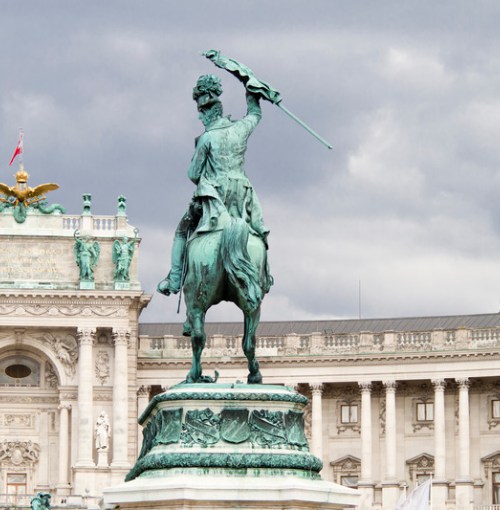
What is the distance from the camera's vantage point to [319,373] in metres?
109

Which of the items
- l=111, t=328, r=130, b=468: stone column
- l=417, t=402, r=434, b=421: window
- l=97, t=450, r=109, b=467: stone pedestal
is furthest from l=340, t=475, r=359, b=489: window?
l=97, t=450, r=109, b=467: stone pedestal

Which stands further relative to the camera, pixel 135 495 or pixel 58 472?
pixel 58 472

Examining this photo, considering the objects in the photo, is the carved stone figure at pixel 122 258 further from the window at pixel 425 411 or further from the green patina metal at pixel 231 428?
the green patina metal at pixel 231 428

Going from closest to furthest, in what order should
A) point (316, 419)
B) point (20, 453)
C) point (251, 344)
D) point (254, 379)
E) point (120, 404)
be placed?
point (254, 379) → point (251, 344) → point (120, 404) → point (316, 419) → point (20, 453)

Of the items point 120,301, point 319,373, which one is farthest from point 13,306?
point 319,373

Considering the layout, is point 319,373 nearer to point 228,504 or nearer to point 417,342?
point 417,342

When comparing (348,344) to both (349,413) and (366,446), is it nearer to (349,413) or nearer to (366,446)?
(349,413)


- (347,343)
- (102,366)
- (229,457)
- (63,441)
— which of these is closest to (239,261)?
(229,457)

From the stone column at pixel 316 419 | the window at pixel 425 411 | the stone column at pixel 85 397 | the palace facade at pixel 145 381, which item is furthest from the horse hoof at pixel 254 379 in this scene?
the window at pixel 425 411

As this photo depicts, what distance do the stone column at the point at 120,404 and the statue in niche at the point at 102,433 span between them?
1.37ft

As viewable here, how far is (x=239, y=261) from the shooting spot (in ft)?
80.1

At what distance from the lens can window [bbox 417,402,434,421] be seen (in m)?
110

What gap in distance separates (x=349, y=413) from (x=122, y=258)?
16.7 m

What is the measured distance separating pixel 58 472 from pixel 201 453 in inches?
3407
